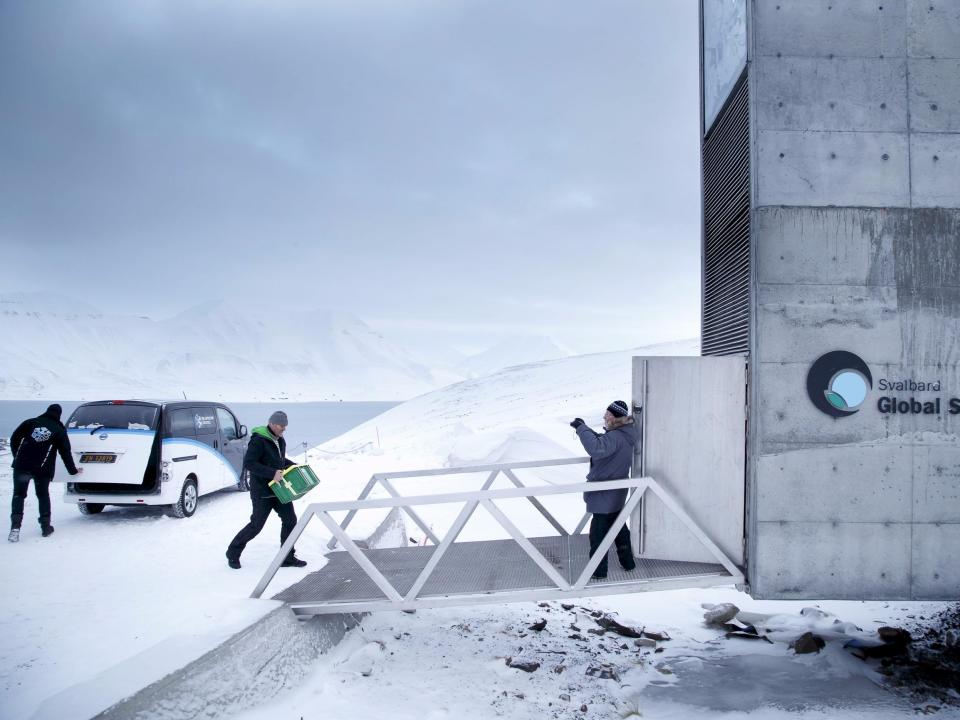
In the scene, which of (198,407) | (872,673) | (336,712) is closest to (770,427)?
(872,673)

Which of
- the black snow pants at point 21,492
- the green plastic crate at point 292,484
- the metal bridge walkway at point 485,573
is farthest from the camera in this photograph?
the black snow pants at point 21,492

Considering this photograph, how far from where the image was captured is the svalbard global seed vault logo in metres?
4.76

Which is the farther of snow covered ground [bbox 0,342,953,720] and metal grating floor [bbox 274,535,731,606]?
metal grating floor [bbox 274,535,731,606]

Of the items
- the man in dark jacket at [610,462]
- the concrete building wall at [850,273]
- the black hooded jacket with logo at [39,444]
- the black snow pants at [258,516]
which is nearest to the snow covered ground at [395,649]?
the black snow pants at [258,516]

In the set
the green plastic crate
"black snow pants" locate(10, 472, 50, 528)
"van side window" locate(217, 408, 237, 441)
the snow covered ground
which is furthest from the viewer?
"van side window" locate(217, 408, 237, 441)

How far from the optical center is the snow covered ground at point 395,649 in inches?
169

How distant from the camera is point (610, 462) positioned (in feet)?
16.9

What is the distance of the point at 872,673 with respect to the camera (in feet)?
17.5

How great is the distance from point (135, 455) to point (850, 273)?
334 inches

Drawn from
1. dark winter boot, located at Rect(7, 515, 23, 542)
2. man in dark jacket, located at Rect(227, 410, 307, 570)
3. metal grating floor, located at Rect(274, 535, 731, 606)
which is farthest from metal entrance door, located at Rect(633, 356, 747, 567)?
dark winter boot, located at Rect(7, 515, 23, 542)

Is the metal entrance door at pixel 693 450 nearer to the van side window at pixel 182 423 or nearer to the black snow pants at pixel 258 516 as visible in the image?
the black snow pants at pixel 258 516

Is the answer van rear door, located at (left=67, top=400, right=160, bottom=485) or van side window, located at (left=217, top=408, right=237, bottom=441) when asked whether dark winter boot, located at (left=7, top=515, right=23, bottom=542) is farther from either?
van side window, located at (left=217, top=408, right=237, bottom=441)

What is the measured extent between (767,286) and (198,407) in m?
8.45

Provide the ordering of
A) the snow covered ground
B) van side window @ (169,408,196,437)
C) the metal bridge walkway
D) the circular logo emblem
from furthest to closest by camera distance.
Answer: van side window @ (169,408,196,437), the circular logo emblem, the metal bridge walkway, the snow covered ground
